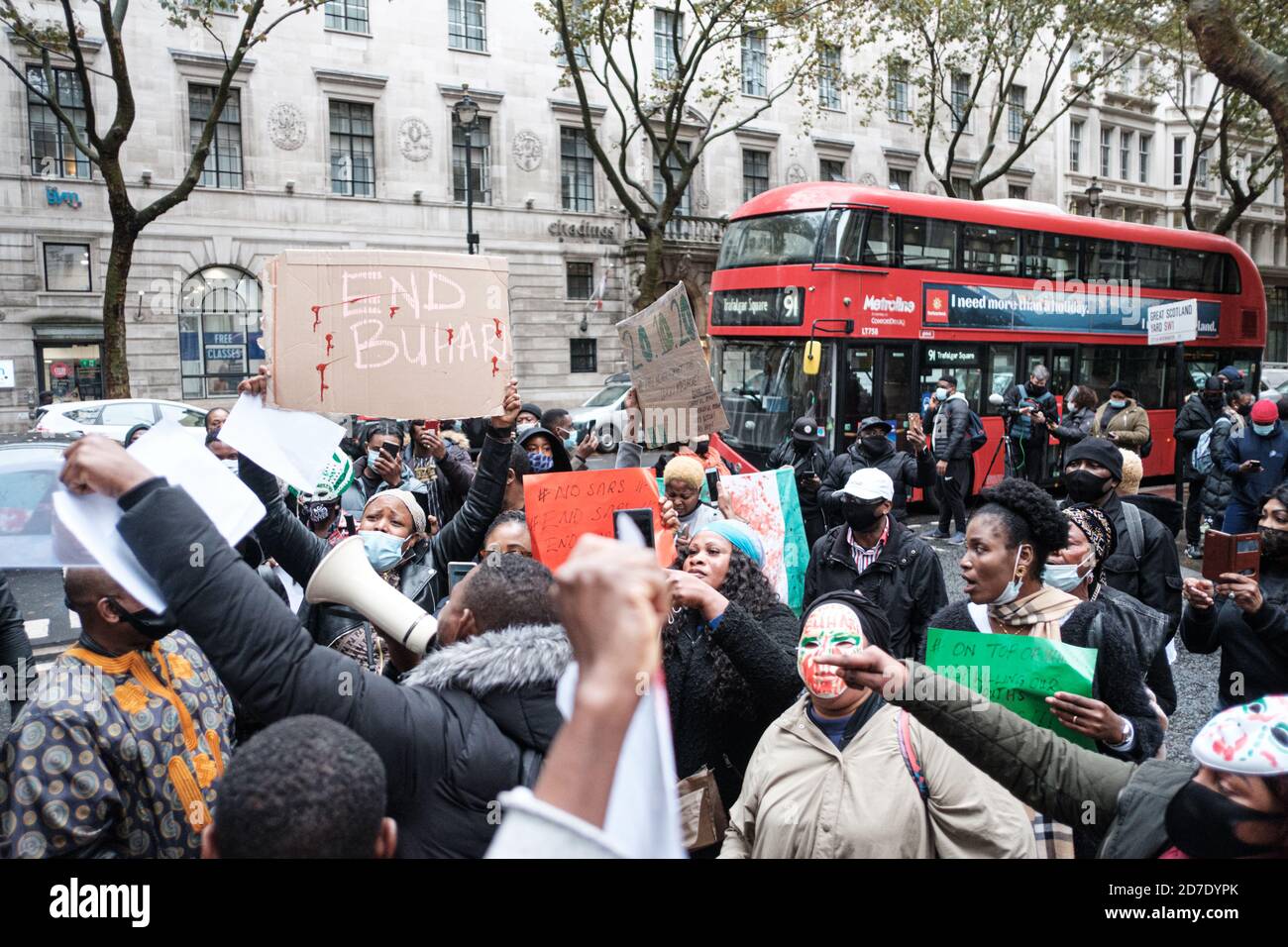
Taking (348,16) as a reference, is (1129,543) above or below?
below

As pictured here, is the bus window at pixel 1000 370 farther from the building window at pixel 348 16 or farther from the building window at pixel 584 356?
the building window at pixel 348 16

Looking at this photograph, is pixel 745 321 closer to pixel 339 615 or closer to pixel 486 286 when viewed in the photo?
pixel 486 286

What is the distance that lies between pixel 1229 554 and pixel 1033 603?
721mm

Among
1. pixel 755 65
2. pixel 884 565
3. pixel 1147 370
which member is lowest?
pixel 884 565

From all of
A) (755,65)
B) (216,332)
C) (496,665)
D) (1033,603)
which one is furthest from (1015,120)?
(496,665)

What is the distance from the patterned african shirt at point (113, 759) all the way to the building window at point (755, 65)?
99.2 feet

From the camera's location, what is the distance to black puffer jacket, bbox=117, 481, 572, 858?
1631 mm

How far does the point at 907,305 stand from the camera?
1332 centimetres

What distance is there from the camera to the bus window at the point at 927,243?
527 inches

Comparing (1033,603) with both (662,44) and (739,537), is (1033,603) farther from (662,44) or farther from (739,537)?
(662,44)

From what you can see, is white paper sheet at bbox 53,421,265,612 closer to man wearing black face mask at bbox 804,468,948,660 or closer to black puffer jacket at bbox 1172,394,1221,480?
man wearing black face mask at bbox 804,468,948,660

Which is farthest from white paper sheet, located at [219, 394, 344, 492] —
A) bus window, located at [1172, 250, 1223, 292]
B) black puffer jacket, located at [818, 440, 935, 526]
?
bus window, located at [1172, 250, 1223, 292]

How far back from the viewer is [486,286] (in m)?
3.97

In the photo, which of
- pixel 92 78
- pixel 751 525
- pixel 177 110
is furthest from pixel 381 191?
pixel 751 525
